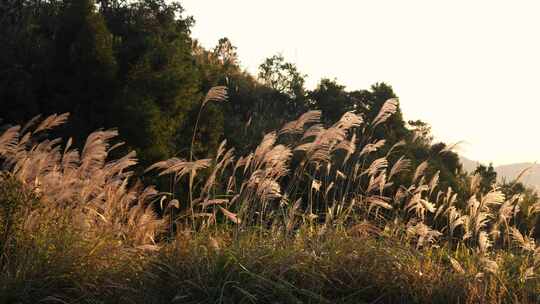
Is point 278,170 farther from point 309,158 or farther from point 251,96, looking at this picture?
point 251,96

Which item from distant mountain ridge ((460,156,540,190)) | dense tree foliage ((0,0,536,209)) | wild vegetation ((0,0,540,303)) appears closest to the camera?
wild vegetation ((0,0,540,303))

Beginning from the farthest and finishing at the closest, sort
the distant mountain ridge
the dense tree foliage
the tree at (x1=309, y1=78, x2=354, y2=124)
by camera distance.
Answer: the tree at (x1=309, y1=78, x2=354, y2=124) < the dense tree foliage < the distant mountain ridge

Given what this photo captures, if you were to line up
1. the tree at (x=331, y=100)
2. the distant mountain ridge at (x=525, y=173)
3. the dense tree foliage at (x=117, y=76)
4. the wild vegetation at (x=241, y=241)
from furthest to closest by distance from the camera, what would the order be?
1. the tree at (x=331, y=100)
2. the dense tree foliage at (x=117, y=76)
3. the distant mountain ridge at (x=525, y=173)
4. the wild vegetation at (x=241, y=241)

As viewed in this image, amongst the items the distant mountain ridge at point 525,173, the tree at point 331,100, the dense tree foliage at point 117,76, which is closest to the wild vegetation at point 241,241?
the distant mountain ridge at point 525,173

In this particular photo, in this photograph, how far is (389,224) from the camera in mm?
7973

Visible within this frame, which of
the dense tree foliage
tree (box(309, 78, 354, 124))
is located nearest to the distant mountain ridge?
the dense tree foliage

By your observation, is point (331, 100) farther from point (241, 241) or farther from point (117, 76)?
point (241, 241)

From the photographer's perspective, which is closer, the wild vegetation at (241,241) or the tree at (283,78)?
the wild vegetation at (241,241)

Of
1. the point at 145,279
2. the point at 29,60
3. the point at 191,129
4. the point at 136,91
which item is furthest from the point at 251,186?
the point at 29,60

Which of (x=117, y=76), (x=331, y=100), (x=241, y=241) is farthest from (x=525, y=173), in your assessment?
(x=331, y=100)

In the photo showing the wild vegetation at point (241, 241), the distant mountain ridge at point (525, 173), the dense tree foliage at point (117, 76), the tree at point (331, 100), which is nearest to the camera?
the wild vegetation at point (241, 241)

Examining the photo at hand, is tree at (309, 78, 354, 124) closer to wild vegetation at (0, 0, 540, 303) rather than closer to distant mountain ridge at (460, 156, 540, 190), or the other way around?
distant mountain ridge at (460, 156, 540, 190)

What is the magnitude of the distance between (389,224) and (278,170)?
6.12ft

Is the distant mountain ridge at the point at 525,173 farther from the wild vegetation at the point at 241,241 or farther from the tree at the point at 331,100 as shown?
the tree at the point at 331,100
